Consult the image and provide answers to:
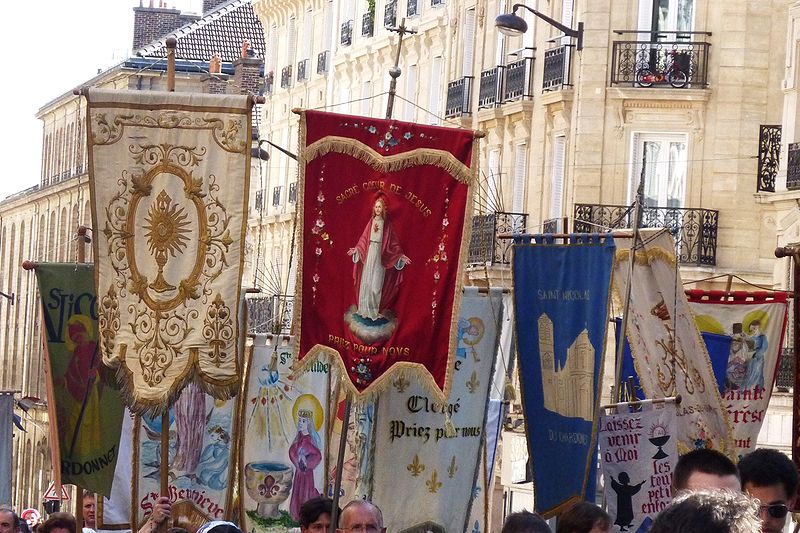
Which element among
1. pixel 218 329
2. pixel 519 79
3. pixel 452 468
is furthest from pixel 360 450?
pixel 519 79

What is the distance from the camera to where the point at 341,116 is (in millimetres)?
14703

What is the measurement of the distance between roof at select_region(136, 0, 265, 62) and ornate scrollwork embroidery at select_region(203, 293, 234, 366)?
196 ft

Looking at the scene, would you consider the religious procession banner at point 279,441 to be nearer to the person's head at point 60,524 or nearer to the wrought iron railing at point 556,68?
the person's head at point 60,524

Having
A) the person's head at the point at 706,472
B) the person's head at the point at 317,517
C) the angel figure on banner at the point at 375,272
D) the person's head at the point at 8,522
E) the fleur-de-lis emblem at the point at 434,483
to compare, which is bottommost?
the person's head at the point at 8,522

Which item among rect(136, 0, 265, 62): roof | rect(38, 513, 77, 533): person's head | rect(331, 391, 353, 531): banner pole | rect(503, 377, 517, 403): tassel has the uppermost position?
rect(136, 0, 265, 62): roof

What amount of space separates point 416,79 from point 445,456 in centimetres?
3300

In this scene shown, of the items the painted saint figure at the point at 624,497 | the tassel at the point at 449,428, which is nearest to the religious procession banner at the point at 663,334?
the painted saint figure at the point at 624,497

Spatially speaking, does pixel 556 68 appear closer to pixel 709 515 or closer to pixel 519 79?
pixel 519 79

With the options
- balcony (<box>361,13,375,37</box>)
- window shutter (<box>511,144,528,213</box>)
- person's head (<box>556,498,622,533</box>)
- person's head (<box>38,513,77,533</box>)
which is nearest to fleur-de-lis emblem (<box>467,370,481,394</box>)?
person's head (<box>38,513,77,533</box>)

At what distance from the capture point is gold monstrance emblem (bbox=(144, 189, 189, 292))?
15.3 metres

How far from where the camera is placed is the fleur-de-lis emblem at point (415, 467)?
16.3m

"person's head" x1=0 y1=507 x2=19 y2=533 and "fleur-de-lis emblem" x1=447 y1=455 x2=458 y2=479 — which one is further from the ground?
"fleur-de-lis emblem" x1=447 y1=455 x2=458 y2=479

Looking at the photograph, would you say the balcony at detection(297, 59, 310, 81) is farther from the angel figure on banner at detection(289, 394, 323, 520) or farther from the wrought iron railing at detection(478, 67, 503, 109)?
the angel figure on banner at detection(289, 394, 323, 520)

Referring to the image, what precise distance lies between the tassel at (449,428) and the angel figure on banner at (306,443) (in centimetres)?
387
